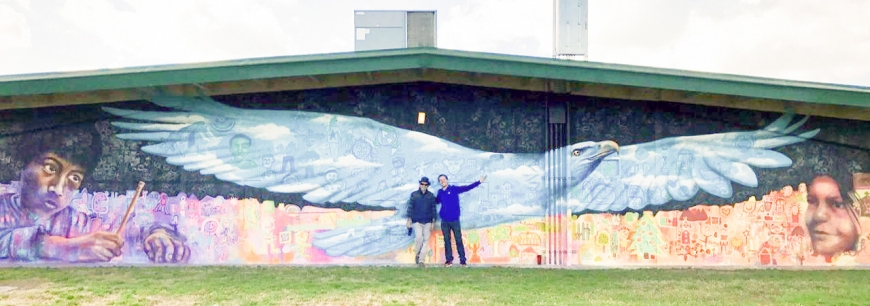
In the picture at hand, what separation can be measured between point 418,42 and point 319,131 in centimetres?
244

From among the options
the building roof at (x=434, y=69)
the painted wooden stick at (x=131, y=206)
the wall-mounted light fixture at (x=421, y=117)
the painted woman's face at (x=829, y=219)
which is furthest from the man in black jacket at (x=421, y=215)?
the painted woman's face at (x=829, y=219)

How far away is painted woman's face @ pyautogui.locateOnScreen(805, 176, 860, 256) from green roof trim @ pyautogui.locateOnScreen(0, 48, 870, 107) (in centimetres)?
161

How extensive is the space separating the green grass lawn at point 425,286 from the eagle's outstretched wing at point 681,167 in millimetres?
1326

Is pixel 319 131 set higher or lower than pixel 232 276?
higher

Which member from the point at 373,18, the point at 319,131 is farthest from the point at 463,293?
the point at 373,18

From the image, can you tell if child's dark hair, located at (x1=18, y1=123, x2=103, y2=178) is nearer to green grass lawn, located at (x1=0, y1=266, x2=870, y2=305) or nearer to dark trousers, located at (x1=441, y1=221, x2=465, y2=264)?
green grass lawn, located at (x1=0, y1=266, x2=870, y2=305)

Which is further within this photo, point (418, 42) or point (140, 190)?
point (418, 42)

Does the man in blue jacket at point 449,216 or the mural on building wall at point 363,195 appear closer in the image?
the man in blue jacket at point 449,216

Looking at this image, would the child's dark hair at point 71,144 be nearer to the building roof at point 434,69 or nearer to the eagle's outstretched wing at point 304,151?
the eagle's outstretched wing at point 304,151

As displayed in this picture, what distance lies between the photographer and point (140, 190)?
10750 mm

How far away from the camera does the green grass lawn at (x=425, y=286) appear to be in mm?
7430

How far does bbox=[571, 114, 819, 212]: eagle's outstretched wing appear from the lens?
35.0 ft

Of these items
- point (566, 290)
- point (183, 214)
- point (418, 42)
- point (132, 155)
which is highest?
point (418, 42)

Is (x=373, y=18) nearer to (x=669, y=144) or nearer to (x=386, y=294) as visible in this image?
(x=669, y=144)
